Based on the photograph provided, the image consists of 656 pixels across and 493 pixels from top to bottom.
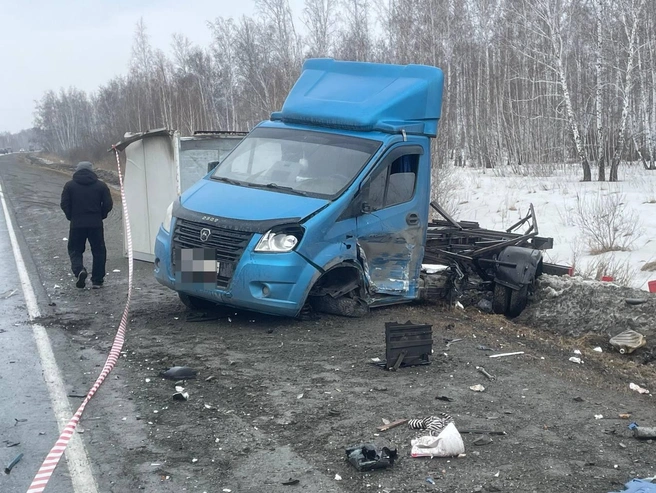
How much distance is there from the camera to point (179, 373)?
6.04 metres

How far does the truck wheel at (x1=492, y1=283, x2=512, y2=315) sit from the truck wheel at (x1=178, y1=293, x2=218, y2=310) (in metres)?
3.37

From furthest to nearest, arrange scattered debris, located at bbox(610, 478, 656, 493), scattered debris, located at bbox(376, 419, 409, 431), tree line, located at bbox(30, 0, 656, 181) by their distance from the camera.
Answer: tree line, located at bbox(30, 0, 656, 181), scattered debris, located at bbox(376, 419, 409, 431), scattered debris, located at bbox(610, 478, 656, 493)

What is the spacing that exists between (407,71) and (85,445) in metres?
5.81

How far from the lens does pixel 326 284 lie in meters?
7.95

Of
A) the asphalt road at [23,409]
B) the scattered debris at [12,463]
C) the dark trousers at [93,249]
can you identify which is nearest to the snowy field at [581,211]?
the dark trousers at [93,249]

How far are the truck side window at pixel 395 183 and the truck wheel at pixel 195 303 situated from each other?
2.15 m

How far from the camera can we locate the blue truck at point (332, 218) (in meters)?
7.26

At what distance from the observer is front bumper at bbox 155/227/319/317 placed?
7152 millimetres

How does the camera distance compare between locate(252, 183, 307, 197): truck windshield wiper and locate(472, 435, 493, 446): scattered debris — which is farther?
locate(252, 183, 307, 197): truck windshield wiper

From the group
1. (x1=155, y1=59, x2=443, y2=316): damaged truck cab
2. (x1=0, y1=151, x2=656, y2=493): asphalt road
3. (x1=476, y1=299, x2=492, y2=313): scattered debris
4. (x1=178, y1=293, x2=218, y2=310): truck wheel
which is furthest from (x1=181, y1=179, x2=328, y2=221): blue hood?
(x1=476, y1=299, x2=492, y2=313): scattered debris

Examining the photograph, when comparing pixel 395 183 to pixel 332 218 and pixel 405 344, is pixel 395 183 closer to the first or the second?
pixel 332 218

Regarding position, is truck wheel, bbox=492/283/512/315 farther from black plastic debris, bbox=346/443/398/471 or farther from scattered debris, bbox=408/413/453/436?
black plastic debris, bbox=346/443/398/471

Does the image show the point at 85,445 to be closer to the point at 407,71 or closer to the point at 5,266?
the point at 407,71

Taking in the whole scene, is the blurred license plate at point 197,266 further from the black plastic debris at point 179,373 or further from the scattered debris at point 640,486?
the scattered debris at point 640,486
